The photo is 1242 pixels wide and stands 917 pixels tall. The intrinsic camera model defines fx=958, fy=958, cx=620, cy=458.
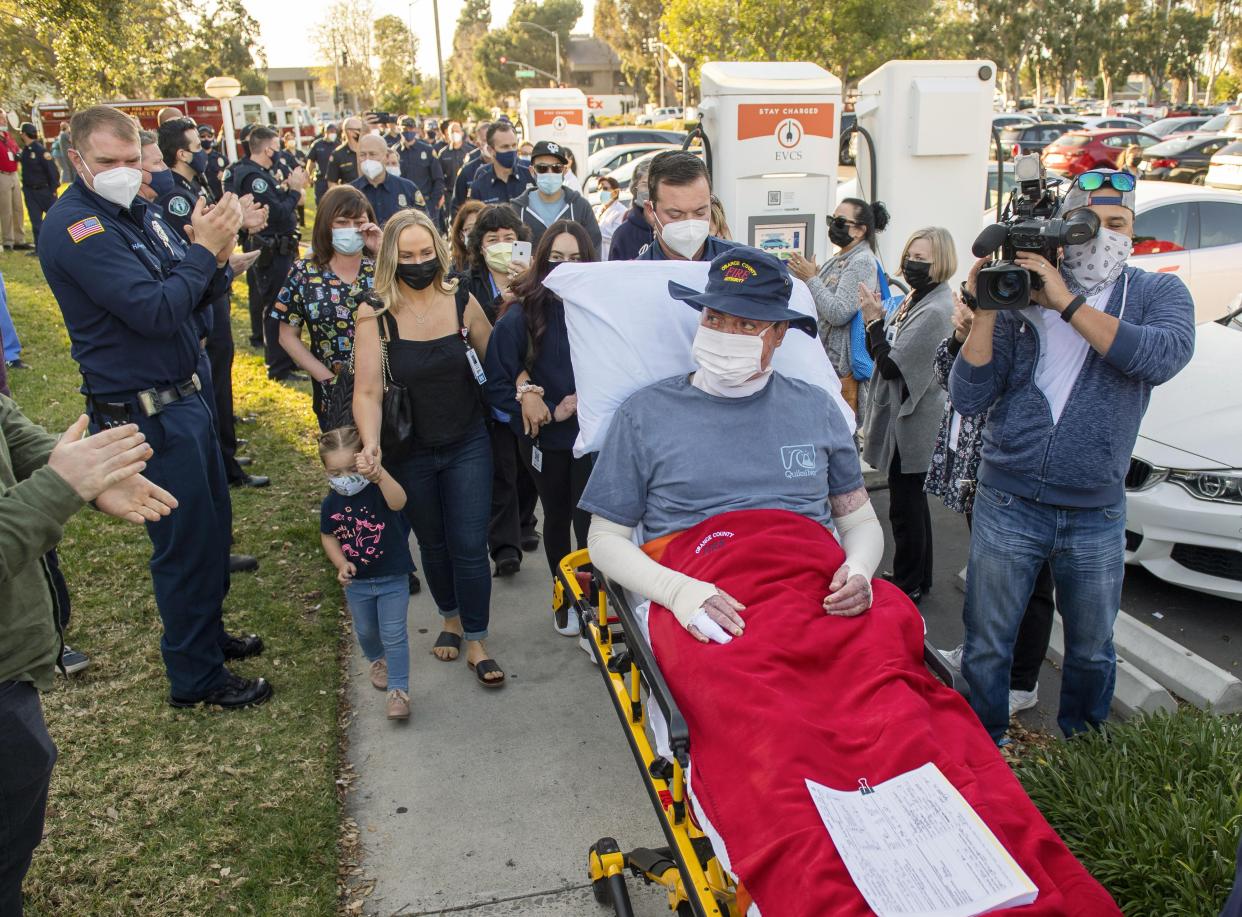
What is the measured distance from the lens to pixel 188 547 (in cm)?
401

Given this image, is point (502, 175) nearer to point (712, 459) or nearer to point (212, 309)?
point (212, 309)

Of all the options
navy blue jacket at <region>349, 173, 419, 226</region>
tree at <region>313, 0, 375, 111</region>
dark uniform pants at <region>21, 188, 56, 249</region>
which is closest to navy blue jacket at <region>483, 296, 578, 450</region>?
navy blue jacket at <region>349, 173, 419, 226</region>

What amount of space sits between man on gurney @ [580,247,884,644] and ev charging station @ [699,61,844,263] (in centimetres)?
398

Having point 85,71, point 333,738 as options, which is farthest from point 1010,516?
point 85,71

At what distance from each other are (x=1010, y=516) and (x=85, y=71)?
18790 mm

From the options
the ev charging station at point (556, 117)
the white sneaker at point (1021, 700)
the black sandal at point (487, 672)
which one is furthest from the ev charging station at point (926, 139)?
the ev charging station at point (556, 117)

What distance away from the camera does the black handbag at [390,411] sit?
4.04 metres

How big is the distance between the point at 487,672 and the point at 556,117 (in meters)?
13.6

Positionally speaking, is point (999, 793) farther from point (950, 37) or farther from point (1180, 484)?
point (950, 37)

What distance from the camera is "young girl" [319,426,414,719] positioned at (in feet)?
12.9

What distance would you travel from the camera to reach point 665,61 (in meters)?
67.7

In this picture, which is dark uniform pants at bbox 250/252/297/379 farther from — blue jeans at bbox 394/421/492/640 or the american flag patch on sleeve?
the american flag patch on sleeve

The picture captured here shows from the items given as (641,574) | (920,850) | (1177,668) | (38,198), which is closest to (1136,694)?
(1177,668)

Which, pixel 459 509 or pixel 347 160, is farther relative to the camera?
pixel 347 160
